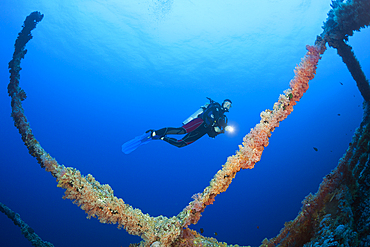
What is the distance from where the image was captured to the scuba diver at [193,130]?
5.21 meters

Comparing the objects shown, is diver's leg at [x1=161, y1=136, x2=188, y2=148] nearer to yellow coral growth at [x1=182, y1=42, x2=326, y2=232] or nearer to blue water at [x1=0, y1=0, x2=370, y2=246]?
yellow coral growth at [x1=182, y1=42, x2=326, y2=232]

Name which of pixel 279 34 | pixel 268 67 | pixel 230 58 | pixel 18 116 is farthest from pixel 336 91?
pixel 18 116

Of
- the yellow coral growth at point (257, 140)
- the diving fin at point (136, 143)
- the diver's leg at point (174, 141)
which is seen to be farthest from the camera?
the diver's leg at point (174, 141)

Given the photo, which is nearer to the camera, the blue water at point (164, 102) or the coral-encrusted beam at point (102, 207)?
the coral-encrusted beam at point (102, 207)

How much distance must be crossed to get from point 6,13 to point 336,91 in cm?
6115

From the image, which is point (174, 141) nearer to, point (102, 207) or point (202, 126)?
point (202, 126)

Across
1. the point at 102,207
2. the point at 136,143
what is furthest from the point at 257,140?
the point at 136,143

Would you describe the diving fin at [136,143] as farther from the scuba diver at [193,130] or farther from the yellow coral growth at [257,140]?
the yellow coral growth at [257,140]

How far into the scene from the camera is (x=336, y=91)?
3644cm

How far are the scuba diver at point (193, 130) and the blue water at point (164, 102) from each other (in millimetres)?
16384

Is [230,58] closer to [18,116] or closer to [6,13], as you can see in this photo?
[18,116]

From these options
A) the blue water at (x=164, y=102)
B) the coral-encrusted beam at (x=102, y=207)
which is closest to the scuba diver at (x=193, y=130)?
the coral-encrusted beam at (x=102, y=207)

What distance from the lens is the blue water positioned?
73.0ft

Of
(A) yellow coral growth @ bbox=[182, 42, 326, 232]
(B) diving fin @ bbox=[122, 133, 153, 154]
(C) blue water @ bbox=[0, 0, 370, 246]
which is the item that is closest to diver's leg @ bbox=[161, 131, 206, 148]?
(B) diving fin @ bbox=[122, 133, 153, 154]
